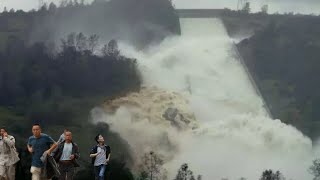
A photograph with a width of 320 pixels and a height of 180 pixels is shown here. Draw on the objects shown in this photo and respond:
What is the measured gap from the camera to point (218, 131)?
170625 millimetres

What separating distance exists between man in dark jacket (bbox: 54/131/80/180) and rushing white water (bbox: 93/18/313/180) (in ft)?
416

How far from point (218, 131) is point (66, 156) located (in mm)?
155258

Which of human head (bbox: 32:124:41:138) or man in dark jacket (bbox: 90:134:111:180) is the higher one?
human head (bbox: 32:124:41:138)

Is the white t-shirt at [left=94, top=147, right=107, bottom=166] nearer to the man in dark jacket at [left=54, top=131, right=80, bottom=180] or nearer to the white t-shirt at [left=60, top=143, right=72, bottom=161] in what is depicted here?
the man in dark jacket at [left=54, top=131, right=80, bottom=180]

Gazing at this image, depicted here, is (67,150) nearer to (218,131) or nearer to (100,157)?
(100,157)

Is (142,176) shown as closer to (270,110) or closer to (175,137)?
(175,137)

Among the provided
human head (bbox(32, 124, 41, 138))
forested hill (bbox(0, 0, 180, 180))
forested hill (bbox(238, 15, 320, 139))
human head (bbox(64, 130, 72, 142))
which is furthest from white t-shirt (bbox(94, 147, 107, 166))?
forested hill (bbox(238, 15, 320, 139))

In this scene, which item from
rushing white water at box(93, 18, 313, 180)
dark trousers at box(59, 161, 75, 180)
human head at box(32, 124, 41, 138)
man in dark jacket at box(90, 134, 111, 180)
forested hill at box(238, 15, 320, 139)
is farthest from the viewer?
forested hill at box(238, 15, 320, 139)

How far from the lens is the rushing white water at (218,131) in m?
152

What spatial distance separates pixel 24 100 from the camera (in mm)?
168000

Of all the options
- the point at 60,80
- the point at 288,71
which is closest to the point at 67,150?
the point at 60,80

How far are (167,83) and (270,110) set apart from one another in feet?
122

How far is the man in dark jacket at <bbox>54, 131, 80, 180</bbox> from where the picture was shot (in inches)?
668

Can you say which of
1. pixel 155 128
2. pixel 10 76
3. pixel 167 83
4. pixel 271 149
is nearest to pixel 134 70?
pixel 167 83
